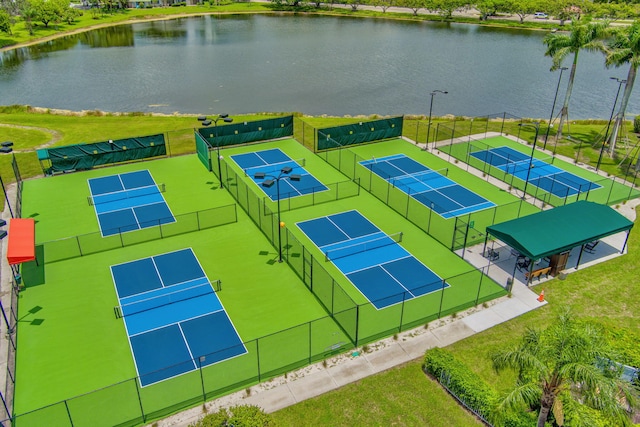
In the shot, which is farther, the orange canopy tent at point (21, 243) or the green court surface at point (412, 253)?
the orange canopy tent at point (21, 243)

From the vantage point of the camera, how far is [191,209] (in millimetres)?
31125

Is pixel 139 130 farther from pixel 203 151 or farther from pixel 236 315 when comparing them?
pixel 236 315

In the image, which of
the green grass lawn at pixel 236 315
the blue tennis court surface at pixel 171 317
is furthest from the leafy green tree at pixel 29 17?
the blue tennis court surface at pixel 171 317

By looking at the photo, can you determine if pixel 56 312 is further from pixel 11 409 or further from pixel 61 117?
pixel 61 117

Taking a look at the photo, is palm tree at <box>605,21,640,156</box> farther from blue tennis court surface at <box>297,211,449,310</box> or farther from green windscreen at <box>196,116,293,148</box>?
green windscreen at <box>196,116,293,148</box>

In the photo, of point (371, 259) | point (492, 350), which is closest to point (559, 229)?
point (492, 350)

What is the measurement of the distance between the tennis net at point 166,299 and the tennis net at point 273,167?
13859 mm

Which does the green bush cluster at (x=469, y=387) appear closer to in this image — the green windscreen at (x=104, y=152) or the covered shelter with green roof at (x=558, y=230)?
the covered shelter with green roof at (x=558, y=230)

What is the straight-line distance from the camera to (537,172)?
36.5m

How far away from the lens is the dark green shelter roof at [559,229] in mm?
23703

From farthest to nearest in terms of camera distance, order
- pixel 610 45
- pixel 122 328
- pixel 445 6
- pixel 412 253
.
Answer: pixel 445 6 < pixel 610 45 < pixel 412 253 < pixel 122 328

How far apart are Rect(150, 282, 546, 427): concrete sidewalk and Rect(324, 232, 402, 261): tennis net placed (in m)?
6.49

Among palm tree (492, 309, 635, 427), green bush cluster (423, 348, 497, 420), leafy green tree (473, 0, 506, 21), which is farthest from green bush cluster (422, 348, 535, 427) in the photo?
leafy green tree (473, 0, 506, 21)

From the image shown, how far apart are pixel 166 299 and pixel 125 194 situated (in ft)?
42.4
